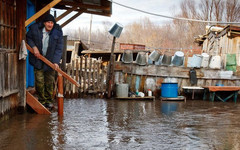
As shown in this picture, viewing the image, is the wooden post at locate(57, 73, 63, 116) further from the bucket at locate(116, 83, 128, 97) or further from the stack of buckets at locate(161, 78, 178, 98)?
the stack of buckets at locate(161, 78, 178, 98)

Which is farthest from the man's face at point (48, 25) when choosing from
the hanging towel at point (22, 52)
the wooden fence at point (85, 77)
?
the wooden fence at point (85, 77)

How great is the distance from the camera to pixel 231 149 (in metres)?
4.30

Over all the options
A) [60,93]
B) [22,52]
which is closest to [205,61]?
[60,93]

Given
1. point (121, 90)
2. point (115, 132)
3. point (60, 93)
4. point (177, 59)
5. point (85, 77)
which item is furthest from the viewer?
point (177, 59)

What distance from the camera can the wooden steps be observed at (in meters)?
6.70

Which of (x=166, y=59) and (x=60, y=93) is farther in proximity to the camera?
(x=166, y=59)

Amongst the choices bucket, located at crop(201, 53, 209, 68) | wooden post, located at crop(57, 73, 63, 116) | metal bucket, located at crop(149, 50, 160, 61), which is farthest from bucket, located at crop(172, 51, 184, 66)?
wooden post, located at crop(57, 73, 63, 116)

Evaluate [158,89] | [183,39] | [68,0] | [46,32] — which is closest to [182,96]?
[158,89]

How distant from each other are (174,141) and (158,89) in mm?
7890

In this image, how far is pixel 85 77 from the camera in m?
11.7

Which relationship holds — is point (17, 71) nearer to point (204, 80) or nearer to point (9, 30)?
point (9, 30)

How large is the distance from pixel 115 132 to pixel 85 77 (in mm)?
6624

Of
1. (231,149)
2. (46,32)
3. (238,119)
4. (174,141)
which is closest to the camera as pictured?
(231,149)

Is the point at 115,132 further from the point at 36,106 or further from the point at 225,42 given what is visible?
the point at 225,42
